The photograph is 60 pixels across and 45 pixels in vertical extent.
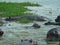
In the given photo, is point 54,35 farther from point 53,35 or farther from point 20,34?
point 20,34

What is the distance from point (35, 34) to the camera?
78.5 feet

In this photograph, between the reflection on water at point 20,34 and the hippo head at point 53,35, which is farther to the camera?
the reflection on water at point 20,34

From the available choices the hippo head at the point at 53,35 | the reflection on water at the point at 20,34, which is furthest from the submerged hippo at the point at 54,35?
the reflection on water at the point at 20,34

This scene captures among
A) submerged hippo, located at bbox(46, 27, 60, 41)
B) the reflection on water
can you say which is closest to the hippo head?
submerged hippo, located at bbox(46, 27, 60, 41)

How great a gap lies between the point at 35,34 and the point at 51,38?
3372 mm

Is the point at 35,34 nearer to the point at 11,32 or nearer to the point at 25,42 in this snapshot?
the point at 11,32

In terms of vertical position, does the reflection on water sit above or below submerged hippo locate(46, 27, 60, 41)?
below

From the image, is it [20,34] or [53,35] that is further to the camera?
[20,34]

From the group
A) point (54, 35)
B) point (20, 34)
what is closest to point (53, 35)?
point (54, 35)

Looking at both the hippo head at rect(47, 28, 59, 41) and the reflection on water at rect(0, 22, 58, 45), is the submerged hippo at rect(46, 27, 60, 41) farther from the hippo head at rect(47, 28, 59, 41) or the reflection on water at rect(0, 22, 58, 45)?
the reflection on water at rect(0, 22, 58, 45)

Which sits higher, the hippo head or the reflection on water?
the hippo head

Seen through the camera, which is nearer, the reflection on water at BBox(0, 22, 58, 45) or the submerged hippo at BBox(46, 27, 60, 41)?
the submerged hippo at BBox(46, 27, 60, 41)

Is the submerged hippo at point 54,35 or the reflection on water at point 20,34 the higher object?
the submerged hippo at point 54,35

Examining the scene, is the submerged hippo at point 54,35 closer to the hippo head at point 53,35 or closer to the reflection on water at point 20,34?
the hippo head at point 53,35
